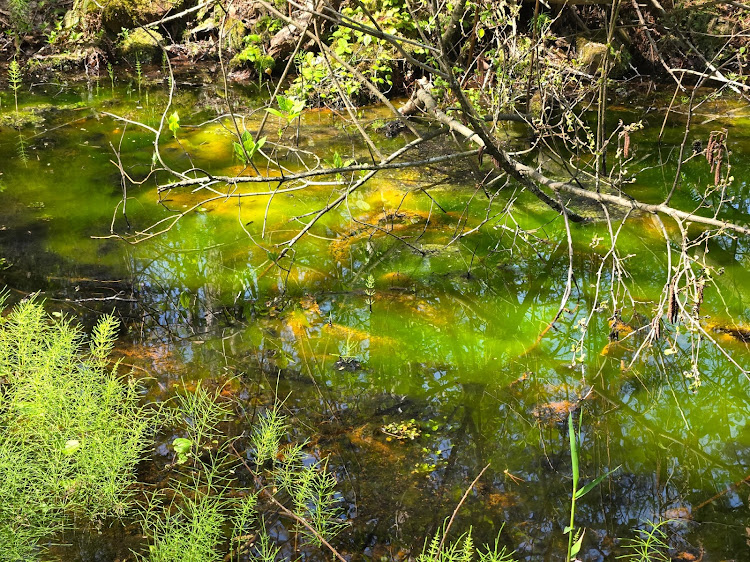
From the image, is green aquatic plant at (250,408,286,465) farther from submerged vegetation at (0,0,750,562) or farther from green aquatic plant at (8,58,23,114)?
green aquatic plant at (8,58,23,114)

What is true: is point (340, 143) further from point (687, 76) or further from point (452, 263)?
point (687, 76)

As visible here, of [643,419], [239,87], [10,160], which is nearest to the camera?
[643,419]

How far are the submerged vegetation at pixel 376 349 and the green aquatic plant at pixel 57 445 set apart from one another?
1 cm

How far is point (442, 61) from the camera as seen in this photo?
2346 mm

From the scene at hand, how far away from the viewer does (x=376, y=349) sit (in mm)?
3162

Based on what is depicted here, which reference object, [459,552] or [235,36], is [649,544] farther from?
[235,36]

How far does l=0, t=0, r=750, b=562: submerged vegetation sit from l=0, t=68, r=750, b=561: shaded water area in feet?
0.04

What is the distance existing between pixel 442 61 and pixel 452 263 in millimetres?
1706

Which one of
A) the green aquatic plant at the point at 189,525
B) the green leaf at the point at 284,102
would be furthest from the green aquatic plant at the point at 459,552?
the green leaf at the point at 284,102

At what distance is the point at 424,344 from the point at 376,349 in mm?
233

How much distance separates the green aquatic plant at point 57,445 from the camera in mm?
2018

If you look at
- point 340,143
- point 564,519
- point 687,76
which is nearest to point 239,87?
point 340,143

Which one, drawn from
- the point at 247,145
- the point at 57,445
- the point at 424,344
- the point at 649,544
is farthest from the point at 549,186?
the point at 57,445

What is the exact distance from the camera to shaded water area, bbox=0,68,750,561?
235 cm
